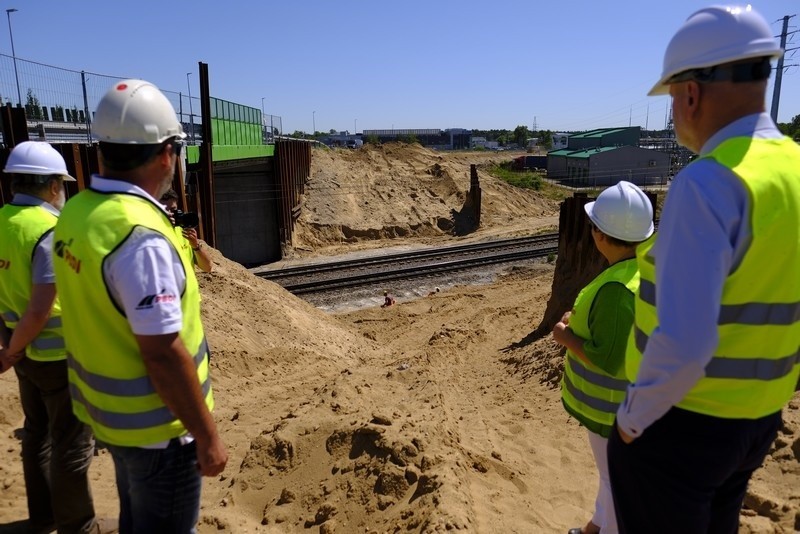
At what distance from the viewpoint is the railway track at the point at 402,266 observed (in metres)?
19.3

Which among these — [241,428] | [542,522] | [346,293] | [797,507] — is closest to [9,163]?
[241,428]

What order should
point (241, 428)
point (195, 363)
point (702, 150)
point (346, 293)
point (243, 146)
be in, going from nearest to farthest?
point (702, 150) → point (195, 363) → point (241, 428) → point (346, 293) → point (243, 146)

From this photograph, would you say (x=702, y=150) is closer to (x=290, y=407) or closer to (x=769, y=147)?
(x=769, y=147)

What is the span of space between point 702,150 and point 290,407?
4.74m

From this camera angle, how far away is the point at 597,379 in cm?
290

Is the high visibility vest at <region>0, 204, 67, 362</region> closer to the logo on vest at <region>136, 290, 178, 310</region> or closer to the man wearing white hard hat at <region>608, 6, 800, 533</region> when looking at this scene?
the logo on vest at <region>136, 290, 178, 310</region>

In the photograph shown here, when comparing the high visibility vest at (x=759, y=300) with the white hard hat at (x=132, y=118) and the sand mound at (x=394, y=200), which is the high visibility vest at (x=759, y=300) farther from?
the sand mound at (x=394, y=200)

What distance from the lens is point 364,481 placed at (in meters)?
3.92

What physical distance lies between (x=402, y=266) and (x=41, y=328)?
19190 mm

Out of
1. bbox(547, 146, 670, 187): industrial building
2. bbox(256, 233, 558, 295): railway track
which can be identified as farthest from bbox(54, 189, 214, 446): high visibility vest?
bbox(547, 146, 670, 187): industrial building

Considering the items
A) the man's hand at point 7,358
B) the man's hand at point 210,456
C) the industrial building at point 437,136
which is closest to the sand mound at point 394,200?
the man's hand at point 7,358

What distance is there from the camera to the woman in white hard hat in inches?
109

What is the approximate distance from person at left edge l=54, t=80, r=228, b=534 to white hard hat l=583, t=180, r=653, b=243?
198 centimetres

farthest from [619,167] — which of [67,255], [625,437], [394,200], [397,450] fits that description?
[67,255]
